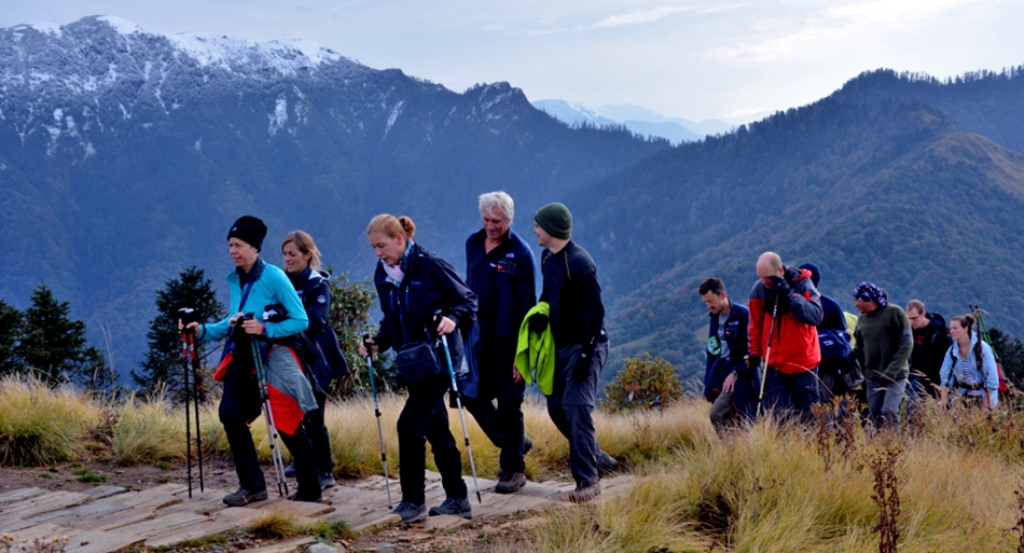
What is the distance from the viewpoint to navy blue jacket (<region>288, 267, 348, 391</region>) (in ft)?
20.4

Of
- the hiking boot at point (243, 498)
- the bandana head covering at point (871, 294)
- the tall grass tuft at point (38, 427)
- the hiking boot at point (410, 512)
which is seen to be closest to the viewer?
the hiking boot at point (410, 512)

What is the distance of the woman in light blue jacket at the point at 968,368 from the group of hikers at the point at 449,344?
2403mm

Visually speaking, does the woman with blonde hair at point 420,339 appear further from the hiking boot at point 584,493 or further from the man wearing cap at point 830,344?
the man wearing cap at point 830,344

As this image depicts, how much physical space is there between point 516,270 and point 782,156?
204 m

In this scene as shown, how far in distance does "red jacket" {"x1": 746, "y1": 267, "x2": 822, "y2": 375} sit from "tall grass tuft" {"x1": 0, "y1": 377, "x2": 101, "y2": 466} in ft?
18.7

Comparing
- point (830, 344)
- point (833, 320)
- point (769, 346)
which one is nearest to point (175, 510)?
point (769, 346)

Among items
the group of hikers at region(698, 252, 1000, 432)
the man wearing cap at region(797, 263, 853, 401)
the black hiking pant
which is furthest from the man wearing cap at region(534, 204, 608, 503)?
the man wearing cap at region(797, 263, 853, 401)

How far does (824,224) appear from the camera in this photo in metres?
141

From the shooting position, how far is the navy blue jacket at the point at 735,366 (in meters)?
7.43

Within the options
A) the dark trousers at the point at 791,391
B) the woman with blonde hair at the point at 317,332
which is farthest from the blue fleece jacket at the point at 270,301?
the dark trousers at the point at 791,391

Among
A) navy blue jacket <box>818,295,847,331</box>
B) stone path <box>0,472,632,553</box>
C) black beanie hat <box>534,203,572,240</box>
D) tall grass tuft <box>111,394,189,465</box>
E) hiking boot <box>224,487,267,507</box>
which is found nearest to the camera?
stone path <box>0,472,632,553</box>

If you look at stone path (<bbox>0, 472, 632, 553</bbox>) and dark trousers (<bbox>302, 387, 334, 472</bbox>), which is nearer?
stone path (<bbox>0, 472, 632, 553</bbox>)

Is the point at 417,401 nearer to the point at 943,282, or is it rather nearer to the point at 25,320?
the point at 25,320

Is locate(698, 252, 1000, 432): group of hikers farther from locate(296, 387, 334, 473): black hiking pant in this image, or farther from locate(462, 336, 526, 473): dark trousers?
locate(296, 387, 334, 473): black hiking pant
